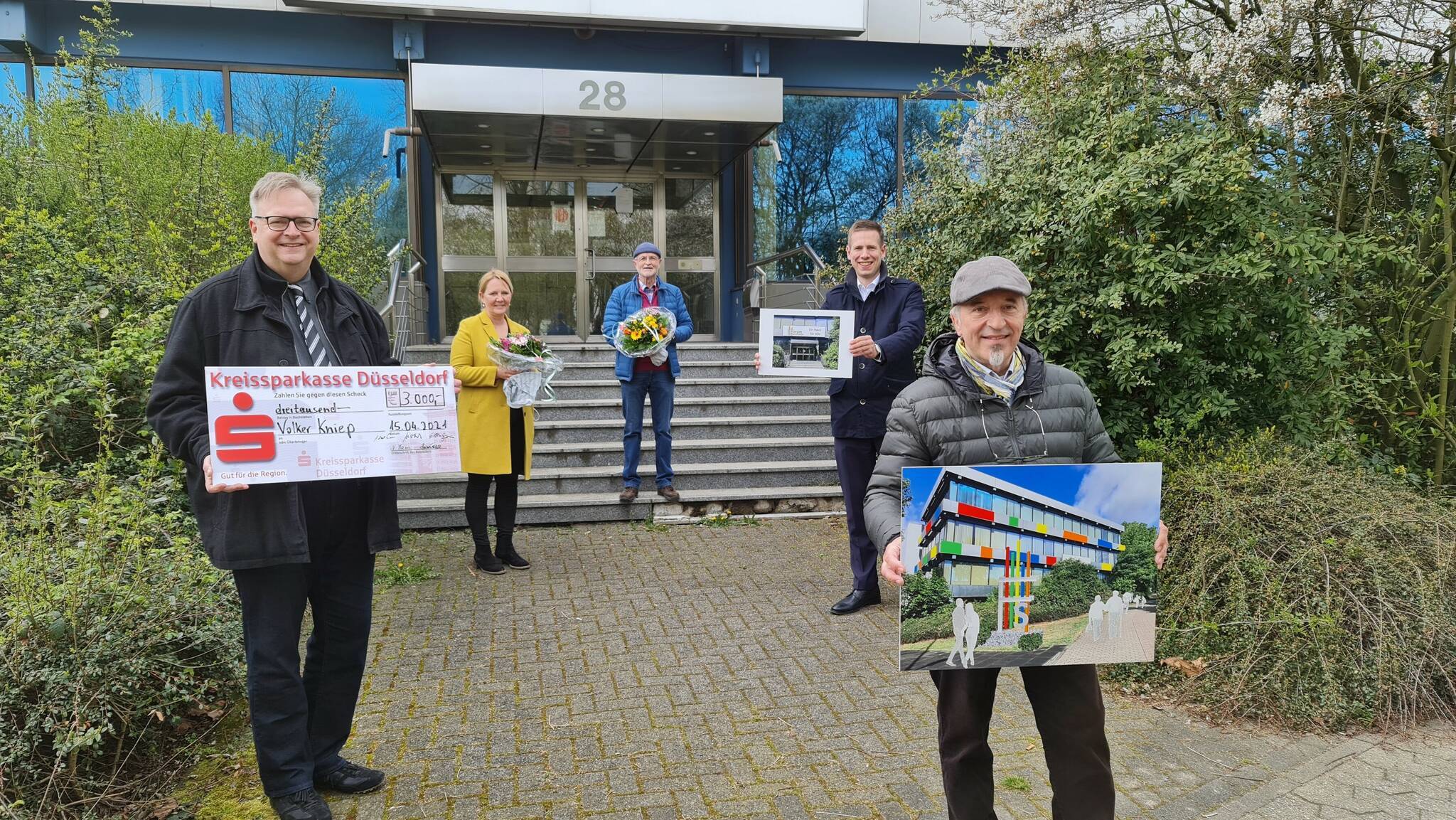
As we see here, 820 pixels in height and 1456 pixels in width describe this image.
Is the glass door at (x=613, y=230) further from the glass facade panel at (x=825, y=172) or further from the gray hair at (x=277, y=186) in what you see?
the gray hair at (x=277, y=186)

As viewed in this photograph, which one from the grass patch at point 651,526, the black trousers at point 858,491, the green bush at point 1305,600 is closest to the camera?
the green bush at point 1305,600

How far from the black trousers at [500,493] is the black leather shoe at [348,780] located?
288 cm

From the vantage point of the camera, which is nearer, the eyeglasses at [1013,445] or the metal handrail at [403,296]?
the eyeglasses at [1013,445]

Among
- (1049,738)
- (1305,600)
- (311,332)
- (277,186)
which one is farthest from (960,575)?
(1305,600)

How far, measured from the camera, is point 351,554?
3.21m

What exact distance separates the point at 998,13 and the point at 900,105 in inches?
211

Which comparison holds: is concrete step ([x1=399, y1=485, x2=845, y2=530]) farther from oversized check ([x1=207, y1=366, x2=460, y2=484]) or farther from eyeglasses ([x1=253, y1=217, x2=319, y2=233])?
eyeglasses ([x1=253, y1=217, x2=319, y2=233])

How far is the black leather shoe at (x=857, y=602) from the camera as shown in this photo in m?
5.31

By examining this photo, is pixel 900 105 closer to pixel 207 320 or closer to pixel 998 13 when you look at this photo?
pixel 998 13

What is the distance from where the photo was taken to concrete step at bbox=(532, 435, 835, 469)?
8.34 m

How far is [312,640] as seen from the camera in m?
3.30

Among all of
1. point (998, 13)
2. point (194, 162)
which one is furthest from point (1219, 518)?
point (194, 162)

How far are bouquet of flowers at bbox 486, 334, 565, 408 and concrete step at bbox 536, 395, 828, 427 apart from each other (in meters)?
2.91

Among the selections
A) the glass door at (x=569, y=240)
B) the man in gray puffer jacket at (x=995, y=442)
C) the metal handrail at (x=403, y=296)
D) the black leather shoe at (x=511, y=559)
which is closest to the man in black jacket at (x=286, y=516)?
the man in gray puffer jacket at (x=995, y=442)
